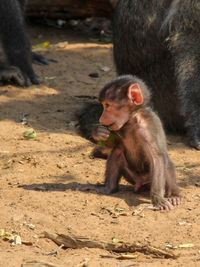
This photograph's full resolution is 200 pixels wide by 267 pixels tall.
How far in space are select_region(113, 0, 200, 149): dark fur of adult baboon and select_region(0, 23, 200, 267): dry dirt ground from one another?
0.33 metres

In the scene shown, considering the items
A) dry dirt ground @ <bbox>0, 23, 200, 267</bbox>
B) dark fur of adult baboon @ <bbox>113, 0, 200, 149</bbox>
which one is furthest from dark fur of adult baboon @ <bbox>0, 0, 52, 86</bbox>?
dark fur of adult baboon @ <bbox>113, 0, 200, 149</bbox>

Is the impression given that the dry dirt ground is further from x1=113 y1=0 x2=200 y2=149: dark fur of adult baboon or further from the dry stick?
x1=113 y1=0 x2=200 y2=149: dark fur of adult baboon

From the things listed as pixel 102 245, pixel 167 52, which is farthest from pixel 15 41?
pixel 102 245

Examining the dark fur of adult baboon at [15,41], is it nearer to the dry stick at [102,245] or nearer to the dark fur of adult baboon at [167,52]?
the dark fur of adult baboon at [167,52]

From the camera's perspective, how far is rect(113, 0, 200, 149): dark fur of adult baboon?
580 cm

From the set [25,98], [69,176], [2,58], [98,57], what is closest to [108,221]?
[69,176]

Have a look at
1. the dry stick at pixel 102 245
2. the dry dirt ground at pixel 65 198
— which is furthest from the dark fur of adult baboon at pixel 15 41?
the dry stick at pixel 102 245

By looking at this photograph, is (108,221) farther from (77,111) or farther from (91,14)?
(91,14)

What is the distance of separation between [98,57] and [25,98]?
2.49 metres

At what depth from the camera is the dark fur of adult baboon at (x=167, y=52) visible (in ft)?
19.0

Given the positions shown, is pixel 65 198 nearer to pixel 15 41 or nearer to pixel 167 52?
pixel 167 52

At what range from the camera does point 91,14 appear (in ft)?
33.1

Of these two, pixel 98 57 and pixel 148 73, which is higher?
pixel 148 73

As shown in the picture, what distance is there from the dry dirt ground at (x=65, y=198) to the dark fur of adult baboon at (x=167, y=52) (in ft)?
1.08
